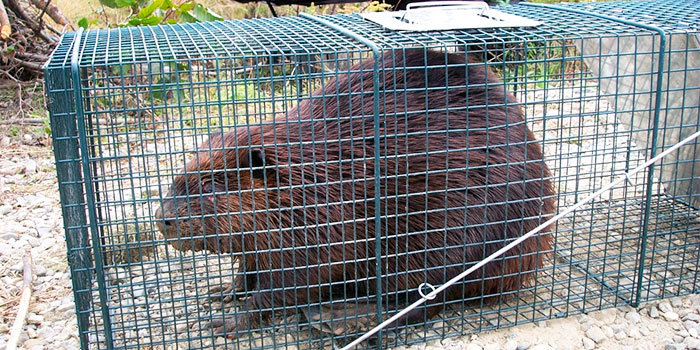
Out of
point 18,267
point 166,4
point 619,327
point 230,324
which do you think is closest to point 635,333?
point 619,327

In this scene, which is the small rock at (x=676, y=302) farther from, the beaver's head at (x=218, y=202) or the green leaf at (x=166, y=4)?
the green leaf at (x=166, y=4)

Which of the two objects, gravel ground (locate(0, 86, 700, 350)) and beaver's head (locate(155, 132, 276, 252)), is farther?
gravel ground (locate(0, 86, 700, 350))

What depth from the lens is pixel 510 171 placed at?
3.31 m

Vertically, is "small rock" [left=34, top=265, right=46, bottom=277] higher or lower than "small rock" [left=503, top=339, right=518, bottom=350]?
higher

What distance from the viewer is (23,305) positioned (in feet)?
11.5

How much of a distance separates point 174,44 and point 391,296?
1.63 meters

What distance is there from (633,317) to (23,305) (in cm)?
309

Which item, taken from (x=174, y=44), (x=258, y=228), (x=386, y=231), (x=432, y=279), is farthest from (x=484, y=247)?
(x=174, y=44)

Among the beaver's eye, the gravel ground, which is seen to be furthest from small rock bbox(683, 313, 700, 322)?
the beaver's eye

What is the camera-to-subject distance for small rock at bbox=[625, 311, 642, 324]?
11.2 ft

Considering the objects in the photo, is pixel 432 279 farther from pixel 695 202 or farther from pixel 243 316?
pixel 695 202

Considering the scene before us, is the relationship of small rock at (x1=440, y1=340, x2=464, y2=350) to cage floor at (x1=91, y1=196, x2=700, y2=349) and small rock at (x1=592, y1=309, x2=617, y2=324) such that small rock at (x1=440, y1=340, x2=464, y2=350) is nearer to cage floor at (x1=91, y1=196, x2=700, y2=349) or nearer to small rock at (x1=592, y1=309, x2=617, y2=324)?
cage floor at (x1=91, y1=196, x2=700, y2=349)

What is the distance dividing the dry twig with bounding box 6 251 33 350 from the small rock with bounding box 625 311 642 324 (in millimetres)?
2951

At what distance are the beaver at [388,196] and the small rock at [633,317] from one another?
60 centimetres
